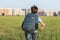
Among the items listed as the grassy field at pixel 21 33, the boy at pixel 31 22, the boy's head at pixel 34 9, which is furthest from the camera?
the grassy field at pixel 21 33

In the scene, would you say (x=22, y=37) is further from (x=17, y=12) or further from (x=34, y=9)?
(x=17, y=12)

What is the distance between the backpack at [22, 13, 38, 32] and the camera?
732 centimetres

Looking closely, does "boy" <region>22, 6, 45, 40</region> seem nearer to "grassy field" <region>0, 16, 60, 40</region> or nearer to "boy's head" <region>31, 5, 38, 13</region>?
"boy's head" <region>31, 5, 38, 13</region>

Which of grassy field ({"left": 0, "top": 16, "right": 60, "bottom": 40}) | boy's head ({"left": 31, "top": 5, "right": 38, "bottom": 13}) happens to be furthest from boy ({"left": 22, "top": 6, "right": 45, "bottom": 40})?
grassy field ({"left": 0, "top": 16, "right": 60, "bottom": 40})

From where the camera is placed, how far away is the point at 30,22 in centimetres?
735

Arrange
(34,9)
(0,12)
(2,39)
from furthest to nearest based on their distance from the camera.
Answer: (0,12), (2,39), (34,9)

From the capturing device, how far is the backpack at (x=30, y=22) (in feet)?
24.0

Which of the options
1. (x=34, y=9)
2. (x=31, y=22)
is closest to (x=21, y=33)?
(x=31, y=22)

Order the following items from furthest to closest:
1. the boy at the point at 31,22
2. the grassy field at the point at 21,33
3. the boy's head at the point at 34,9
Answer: the grassy field at the point at 21,33
the boy at the point at 31,22
the boy's head at the point at 34,9

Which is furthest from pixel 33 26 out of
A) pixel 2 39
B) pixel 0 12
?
pixel 0 12

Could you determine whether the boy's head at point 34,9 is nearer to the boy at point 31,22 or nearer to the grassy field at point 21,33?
the boy at point 31,22

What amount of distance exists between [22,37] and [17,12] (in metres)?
105

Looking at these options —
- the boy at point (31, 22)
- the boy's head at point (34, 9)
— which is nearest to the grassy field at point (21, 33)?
the boy at point (31, 22)

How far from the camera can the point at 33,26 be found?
24.3ft
